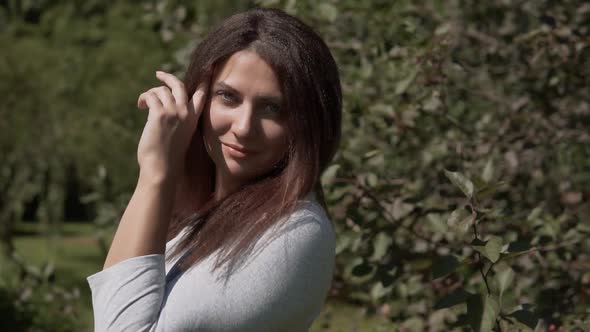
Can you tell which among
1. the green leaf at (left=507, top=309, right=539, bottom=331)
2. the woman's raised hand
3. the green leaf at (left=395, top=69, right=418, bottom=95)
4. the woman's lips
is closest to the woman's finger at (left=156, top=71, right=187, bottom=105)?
the woman's raised hand

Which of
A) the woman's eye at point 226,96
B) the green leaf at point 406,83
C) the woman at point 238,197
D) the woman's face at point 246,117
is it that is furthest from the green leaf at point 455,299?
the green leaf at point 406,83

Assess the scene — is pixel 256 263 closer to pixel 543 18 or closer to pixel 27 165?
pixel 543 18

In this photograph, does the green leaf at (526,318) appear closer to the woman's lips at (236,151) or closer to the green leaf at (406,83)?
the woman's lips at (236,151)

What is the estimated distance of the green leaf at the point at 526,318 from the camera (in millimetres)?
1783

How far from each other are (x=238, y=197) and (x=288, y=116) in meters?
0.17

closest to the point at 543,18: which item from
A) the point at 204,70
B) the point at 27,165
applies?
the point at 204,70

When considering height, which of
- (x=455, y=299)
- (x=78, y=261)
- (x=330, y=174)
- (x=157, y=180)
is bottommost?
(x=78, y=261)

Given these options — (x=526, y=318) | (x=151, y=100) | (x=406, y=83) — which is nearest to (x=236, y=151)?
(x=151, y=100)

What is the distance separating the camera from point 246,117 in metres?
1.57

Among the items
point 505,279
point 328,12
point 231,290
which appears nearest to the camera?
point 231,290

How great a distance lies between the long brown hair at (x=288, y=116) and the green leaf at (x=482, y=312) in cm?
37

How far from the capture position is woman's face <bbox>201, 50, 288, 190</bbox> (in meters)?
1.58

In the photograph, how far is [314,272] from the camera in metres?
1.44

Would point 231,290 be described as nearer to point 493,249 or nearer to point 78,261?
point 493,249
